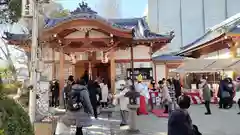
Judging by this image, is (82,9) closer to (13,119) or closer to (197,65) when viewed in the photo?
(197,65)

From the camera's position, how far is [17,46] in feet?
55.8

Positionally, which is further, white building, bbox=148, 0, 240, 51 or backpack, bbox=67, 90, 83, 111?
white building, bbox=148, 0, 240, 51

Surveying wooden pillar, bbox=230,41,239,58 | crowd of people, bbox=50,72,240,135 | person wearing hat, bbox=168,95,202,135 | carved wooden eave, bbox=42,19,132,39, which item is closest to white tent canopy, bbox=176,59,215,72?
crowd of people, bbox=50,72,240,135

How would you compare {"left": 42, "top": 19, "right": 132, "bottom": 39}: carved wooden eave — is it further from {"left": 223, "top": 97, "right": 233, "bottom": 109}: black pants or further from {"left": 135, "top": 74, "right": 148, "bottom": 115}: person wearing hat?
{"left": 223, "top": 97, "right": 233, "bottom": 109}: black pants

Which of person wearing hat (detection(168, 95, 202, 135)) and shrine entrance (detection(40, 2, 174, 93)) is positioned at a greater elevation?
shrine entrance (detection(40, 2, 174, 93))

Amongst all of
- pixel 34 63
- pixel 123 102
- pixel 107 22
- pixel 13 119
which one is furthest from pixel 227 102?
pixel 13 119

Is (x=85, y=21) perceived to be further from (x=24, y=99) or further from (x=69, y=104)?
(x=69, y=104)

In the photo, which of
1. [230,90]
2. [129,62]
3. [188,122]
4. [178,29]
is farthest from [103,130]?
[178,29]

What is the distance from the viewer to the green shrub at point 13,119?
4.11 m

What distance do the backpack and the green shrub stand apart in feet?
9.75

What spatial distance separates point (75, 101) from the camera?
24.9 feet

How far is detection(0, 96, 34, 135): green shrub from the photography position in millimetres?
4113

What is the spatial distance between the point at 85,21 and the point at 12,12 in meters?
6.48

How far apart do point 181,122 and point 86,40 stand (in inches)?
456
